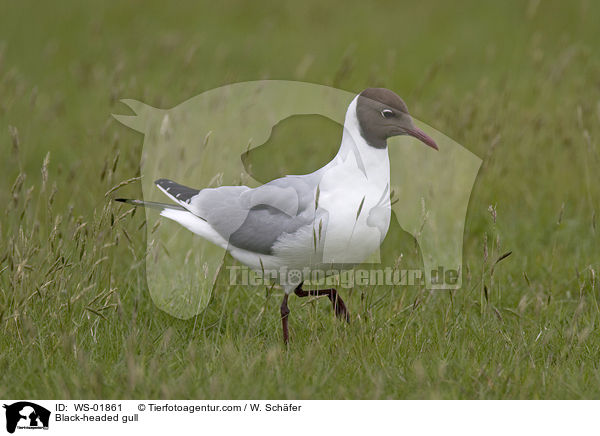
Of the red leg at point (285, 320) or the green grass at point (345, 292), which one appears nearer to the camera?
the green grass at point (345, 292)

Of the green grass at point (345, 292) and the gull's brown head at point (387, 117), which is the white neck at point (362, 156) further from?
the green grass at point (345, 292)

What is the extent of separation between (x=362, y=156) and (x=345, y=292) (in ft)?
4.36

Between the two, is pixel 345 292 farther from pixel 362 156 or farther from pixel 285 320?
pixel 362 156

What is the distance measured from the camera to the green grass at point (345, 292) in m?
3.93

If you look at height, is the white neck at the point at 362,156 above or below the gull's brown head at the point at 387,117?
below

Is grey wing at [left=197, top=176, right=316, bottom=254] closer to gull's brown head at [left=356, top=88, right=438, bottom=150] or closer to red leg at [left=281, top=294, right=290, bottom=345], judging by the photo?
red leg at [left=281, top=294, right=290, bottom=345]

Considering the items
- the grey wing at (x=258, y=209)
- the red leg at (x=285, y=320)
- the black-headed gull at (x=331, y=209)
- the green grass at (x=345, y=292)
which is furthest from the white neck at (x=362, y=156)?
the red leg at (x=285, y=320)

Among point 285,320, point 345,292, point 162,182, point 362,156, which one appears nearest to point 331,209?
point 362,156

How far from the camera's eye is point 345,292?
209 inches

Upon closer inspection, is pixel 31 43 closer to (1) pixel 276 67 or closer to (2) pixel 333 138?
(1) pixel 276 67
